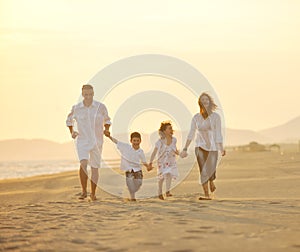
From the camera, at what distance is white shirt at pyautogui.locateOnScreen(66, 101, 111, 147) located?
1092 cm

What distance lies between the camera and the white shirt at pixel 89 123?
10.9 m

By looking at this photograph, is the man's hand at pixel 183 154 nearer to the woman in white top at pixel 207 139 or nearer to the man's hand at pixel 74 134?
the woman in white top at pixel 207 139

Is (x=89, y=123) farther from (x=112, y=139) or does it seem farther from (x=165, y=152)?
(x=165, y=152)

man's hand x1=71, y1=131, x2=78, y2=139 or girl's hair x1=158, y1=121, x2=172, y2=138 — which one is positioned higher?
girl's hair x1=158, y1=121, x2=172, y2=138

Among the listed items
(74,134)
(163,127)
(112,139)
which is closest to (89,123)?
(74,134)

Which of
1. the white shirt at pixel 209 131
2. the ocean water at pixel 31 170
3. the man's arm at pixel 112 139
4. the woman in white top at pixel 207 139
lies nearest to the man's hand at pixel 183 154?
the woman in white top at pixel 207 139

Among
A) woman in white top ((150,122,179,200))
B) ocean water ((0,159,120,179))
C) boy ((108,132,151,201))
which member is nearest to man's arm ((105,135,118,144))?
boy ((108,132,151,201))

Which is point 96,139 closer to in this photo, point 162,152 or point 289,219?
point 162,152

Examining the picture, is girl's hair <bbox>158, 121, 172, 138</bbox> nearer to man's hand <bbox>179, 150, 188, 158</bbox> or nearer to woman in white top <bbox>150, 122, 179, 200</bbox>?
woman in white top <bbox>150, 122, 179, 200</bbox>

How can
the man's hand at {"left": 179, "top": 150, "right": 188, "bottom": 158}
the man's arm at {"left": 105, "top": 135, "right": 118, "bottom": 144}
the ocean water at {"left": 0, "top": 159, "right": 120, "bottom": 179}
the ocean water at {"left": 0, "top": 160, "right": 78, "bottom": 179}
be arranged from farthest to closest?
the ocean water at {"left": 0, "top": 160, "right": 78, "bottom": 179} < the ocean water at {"left": 0, "top": 159, "right": 120, "bottom": 179} < the man's arm at {"left": 105, "top": 135, "right": 118, "bottom": 144} < the man's hand at {"left": 179, "top": 150, "right": 188, "bottom": 158}

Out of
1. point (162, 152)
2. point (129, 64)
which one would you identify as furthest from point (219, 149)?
point (129, 64)

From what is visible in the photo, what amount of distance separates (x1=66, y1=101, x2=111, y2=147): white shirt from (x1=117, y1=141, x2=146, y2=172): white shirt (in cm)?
45

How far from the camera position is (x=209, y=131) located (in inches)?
426

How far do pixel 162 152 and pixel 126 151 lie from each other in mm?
839
